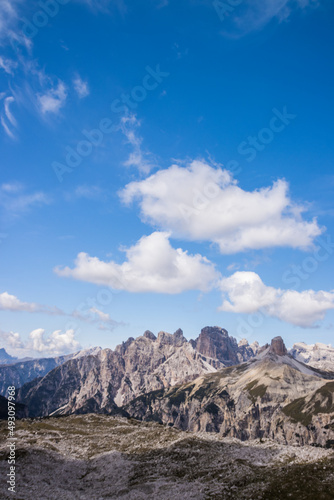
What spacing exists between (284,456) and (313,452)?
5.53m

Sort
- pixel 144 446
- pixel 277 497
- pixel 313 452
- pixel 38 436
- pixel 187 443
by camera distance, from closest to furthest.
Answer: pixel 277 497 → pixel 313 452 → pixel 187 443 → pixel 144 446 → pixel 38 436

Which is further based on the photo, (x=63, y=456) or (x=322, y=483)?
(x=63, y=456)

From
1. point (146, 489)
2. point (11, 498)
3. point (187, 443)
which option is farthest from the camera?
point (187, 443)

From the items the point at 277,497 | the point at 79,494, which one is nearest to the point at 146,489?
the point at 79,494

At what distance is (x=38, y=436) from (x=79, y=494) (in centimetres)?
4841

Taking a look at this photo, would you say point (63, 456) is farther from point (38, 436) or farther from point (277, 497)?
point (277, 497)

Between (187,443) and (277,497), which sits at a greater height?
(277,497)

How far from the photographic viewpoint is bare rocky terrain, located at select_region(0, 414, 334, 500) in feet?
143

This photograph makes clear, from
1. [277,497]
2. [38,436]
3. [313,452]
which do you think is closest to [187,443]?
[313,452]

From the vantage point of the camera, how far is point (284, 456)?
193 feet

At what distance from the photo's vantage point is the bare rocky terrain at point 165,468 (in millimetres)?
43688

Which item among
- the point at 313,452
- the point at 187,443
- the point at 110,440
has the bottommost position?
the point at 110,440

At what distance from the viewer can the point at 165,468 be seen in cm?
6331

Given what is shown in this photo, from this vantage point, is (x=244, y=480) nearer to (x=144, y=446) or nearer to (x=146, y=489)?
(x=146, y=489)
